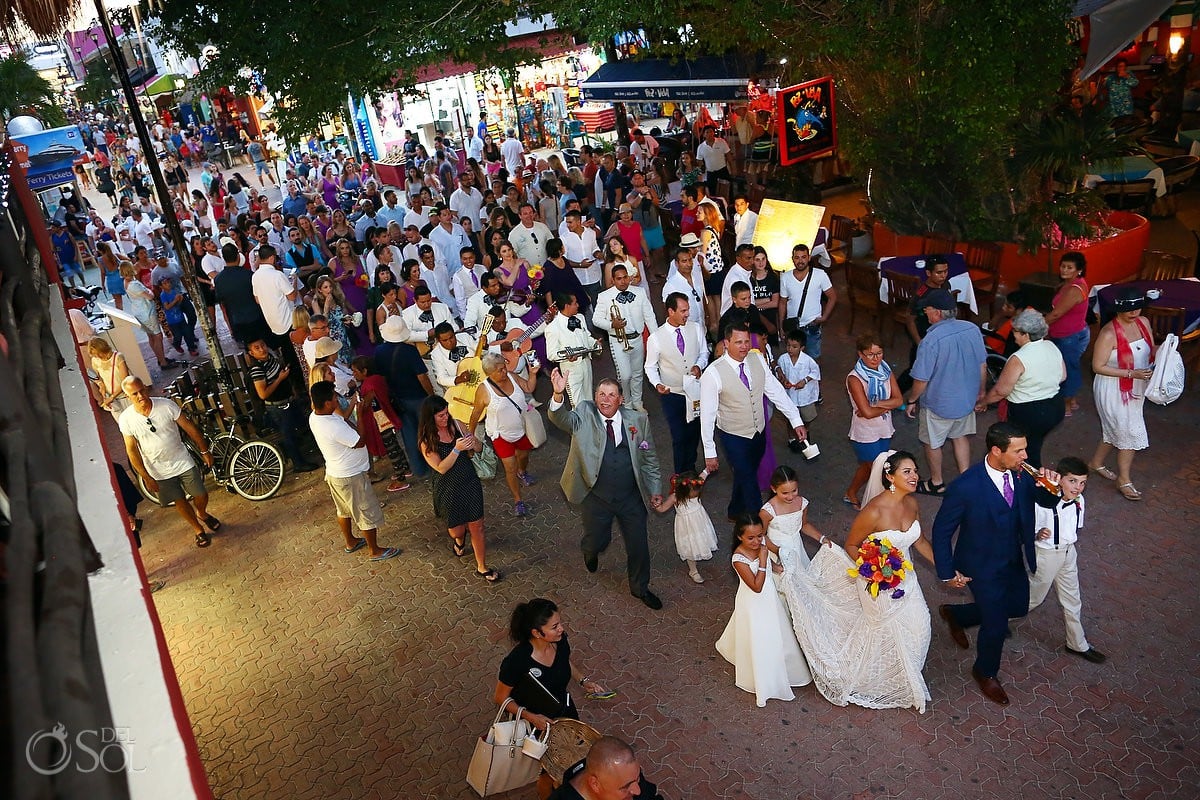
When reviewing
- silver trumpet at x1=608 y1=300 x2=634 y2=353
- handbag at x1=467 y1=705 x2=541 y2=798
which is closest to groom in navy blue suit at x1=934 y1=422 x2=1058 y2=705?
handbag at x1=467 y1=705 x2=541 y2=798

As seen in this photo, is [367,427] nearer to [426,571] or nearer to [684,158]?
[426,571]

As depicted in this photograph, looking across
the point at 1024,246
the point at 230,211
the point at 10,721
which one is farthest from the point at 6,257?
the point at 230,211

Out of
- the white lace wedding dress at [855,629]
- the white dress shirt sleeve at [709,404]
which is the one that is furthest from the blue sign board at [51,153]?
the white lace wedding dress at [855,629]

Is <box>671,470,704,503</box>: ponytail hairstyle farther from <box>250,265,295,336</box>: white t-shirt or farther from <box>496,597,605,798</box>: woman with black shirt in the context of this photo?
<box>250,265,295,336</box>: white t-shirt

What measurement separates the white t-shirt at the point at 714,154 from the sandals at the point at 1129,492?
11.4m

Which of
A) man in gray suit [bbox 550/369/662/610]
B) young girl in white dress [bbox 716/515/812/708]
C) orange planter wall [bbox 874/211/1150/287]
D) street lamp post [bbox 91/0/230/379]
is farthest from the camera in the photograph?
orange planter wall [bbox 874/211/1150/287]

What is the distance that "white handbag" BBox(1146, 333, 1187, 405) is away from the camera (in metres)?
7.33

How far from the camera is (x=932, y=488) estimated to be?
26.4ft

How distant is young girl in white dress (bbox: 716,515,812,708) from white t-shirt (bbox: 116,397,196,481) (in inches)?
233

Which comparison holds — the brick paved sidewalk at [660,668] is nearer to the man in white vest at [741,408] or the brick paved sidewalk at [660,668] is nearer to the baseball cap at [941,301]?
the man in white vest at [741,408]

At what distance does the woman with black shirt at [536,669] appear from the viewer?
5.04m

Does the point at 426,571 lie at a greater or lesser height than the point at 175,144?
lesser

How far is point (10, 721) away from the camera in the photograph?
43.7 inches

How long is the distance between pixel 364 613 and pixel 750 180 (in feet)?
41.3
